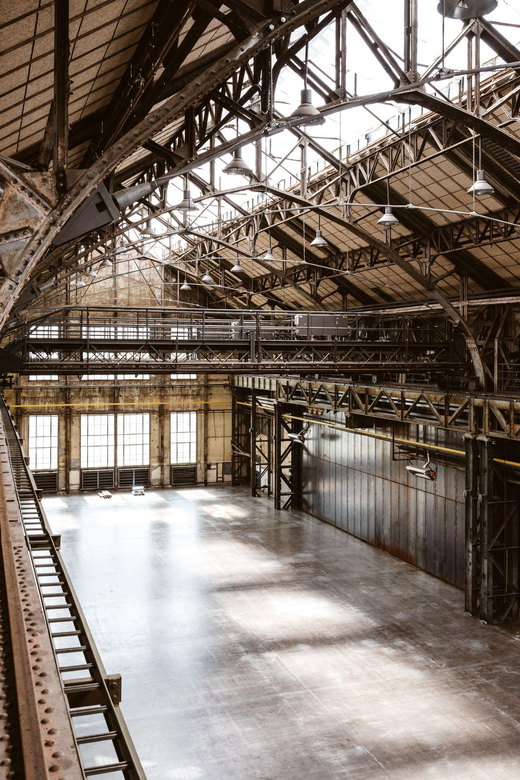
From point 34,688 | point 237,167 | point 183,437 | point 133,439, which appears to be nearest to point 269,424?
point 183,437

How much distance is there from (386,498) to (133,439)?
16.3m

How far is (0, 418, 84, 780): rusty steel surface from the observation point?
7.82ft

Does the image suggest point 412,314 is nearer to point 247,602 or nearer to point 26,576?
point 247,602

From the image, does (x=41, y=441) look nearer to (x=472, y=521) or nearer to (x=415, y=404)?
(x=415, y=404)

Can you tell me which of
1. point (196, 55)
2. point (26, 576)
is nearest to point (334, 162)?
point (196, 55)

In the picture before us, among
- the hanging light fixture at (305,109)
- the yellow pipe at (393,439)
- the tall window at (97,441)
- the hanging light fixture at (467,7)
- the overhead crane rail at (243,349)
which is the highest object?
the hanging light fixture at (467,7)

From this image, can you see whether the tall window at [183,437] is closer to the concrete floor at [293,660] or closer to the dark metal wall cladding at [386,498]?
the dark metal wall cladding at [386,498]

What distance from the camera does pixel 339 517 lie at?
2809 centimetres

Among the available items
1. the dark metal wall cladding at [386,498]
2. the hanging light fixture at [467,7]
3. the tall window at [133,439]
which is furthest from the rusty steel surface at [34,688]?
the tall window at [133,439]

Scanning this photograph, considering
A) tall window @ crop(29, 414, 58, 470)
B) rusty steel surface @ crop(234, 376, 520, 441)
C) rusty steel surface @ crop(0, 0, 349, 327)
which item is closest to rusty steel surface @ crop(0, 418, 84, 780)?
rusty steel surface @ crop(0, 0, 349, 327)

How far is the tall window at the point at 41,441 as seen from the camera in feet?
113

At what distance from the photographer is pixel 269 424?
34.0 metres

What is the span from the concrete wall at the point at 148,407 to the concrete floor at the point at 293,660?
33.8 ft

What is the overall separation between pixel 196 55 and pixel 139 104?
2709 millimetres
